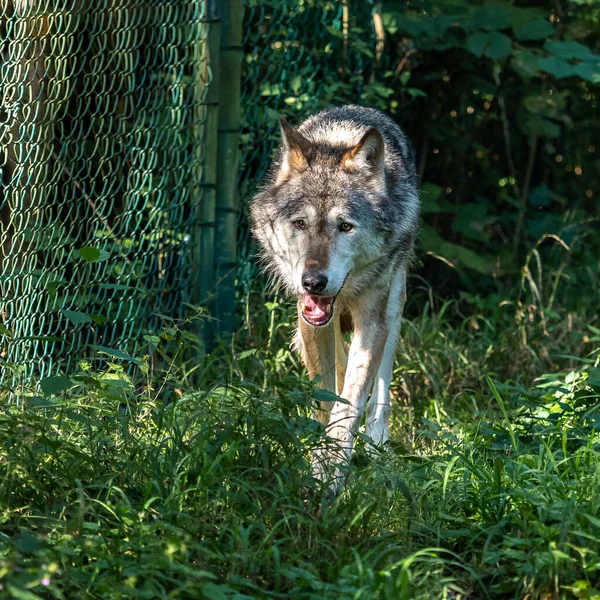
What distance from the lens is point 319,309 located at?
4.24 meters

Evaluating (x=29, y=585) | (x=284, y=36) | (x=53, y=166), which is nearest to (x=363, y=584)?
(x=29, y=585)

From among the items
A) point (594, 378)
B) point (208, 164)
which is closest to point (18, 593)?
point (594, 378)

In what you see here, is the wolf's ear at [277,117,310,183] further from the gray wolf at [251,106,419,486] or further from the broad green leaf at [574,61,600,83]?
the broad green leaf at [574,61,600,83]

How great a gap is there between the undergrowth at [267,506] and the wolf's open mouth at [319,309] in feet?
1.68

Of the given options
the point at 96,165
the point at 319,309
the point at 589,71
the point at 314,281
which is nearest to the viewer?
the point at 314,281

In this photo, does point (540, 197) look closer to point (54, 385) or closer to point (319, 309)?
point (319, 309)

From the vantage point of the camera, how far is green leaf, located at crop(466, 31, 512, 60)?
6432 mm

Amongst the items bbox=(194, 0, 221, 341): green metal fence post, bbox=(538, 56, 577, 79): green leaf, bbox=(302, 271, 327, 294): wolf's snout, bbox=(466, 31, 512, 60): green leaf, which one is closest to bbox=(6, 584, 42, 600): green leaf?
bbox=(302, 271, 327, 294): wolf's snout

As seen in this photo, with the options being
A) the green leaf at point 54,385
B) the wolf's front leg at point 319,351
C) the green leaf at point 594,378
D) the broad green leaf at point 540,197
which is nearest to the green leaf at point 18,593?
the green leaf at point 54,385

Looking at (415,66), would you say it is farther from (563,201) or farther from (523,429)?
(523,429)

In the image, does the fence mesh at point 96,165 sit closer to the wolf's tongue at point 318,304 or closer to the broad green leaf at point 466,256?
the wolf's tongue at point 318,304

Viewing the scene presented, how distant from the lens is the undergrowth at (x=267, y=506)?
2711 mm

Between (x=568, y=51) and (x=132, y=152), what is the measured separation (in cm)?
313

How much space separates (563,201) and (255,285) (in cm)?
311
